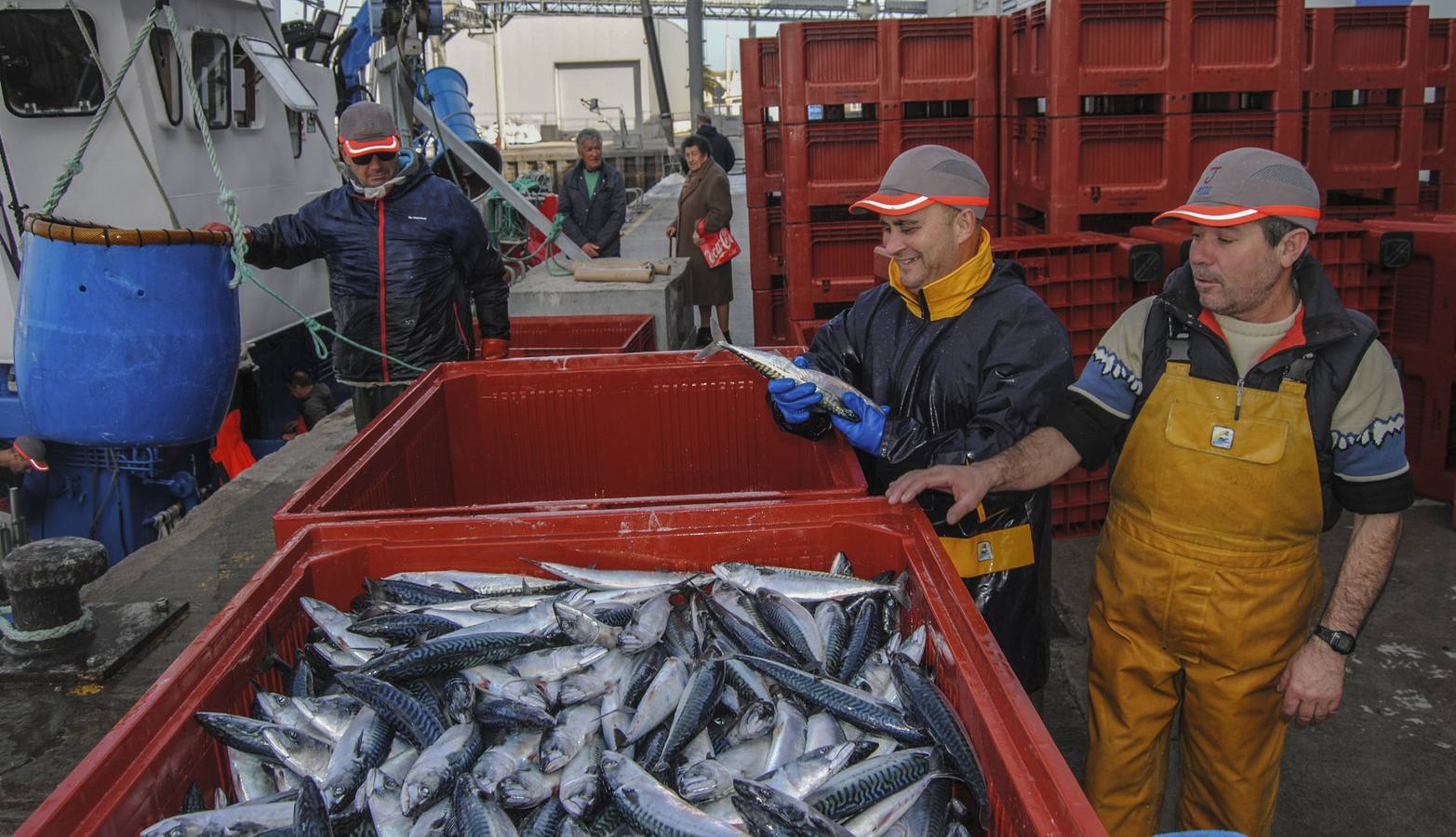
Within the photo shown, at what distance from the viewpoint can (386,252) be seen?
512 centimetres

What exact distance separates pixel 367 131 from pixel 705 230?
500 cm

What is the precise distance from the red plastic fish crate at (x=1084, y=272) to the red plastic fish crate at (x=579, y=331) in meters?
2.76

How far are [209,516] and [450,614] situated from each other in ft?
13.5

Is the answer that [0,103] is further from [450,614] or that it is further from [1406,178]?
[1406,178]

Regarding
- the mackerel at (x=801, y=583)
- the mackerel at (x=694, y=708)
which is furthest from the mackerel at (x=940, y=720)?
the mackerel at (x=694, y=708)

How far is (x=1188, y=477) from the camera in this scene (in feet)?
8.73

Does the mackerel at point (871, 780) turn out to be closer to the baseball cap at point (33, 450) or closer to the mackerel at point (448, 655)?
the mackerel at point (448, 655)

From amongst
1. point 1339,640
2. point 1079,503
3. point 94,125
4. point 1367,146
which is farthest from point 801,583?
point 1367,146

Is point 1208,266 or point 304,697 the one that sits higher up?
point 1208,266

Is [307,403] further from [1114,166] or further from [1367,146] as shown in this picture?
[1367,146]

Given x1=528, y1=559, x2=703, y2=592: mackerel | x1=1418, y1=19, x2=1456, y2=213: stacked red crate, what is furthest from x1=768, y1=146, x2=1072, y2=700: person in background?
x1=1418, y1=19, x2=1456, y2=213: stacked red crate

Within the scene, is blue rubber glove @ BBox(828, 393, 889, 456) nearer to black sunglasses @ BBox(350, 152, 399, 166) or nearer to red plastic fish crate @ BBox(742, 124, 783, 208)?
black sunglasses @ BBox(350, 152, 399, 166)

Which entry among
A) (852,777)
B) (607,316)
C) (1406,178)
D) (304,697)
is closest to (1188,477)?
(852,777)

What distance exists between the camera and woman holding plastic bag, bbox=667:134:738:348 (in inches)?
384
